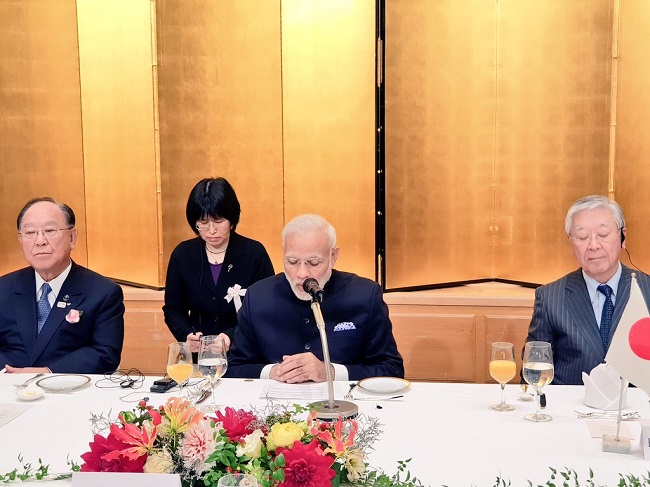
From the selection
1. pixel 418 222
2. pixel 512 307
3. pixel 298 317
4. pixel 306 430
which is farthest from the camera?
pixel 418 222

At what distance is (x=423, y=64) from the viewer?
516 cm

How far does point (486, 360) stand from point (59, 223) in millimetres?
2835

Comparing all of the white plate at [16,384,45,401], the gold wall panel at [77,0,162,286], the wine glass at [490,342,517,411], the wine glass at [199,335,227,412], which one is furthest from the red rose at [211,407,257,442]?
the gold wall panel at [77,0,162,286]

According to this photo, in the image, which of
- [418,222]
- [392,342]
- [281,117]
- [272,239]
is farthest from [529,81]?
[392,342]

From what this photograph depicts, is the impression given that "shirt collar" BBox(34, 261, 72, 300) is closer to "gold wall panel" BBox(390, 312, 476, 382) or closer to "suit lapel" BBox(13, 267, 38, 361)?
"suit lapel" BBox(13, 267, 38, 361)

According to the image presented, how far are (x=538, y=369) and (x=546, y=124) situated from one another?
10.2 feet

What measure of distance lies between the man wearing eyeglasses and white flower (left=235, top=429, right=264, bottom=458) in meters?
1.37

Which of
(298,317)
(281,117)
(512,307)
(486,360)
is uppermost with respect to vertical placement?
(281,117)

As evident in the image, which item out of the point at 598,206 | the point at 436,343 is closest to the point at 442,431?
the point at 598,206

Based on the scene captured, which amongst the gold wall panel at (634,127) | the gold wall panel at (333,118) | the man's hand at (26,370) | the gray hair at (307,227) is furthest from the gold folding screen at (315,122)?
the man's hand at (26,370)

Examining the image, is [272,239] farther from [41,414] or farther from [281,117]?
[41,414]

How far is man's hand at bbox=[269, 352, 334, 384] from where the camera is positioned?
2.74 meters

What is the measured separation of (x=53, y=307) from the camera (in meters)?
3.33

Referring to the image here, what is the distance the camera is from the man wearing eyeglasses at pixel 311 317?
303 cm
